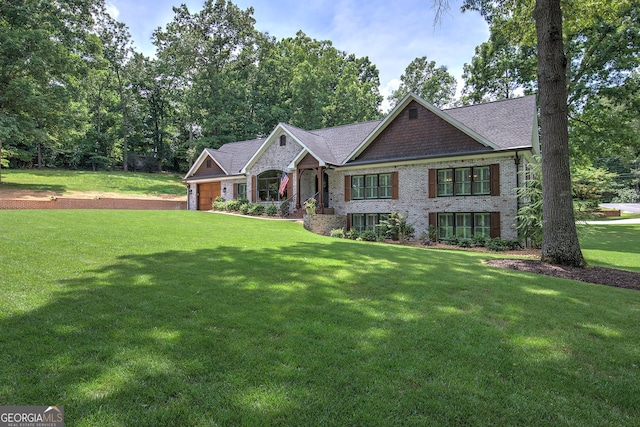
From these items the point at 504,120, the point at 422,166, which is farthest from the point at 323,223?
the point at 504,120

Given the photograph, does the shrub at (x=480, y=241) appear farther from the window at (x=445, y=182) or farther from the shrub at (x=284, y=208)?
the shrub at (x=284, y=208)

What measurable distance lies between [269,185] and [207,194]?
7275 mm

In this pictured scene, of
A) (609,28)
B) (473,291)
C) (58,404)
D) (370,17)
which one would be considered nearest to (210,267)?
(58,404)

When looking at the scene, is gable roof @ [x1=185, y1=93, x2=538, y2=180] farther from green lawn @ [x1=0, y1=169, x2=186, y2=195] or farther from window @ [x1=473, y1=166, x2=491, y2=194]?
green lawn @ [x1=0, y1=169, x2=186, y2=195]

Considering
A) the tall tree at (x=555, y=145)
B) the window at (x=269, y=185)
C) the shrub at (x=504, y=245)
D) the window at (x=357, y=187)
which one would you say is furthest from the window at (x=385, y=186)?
the tall tree at (x=555, y=145)

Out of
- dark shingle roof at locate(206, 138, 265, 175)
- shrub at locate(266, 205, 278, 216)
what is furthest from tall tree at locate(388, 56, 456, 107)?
shrub at locate(266, 205, 278, 216)

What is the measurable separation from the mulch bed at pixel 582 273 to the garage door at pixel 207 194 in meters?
22.7

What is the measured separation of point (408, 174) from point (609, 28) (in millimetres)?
17144

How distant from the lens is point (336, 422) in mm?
2311

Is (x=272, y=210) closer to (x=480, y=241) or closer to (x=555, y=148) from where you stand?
(x=480, y=241)

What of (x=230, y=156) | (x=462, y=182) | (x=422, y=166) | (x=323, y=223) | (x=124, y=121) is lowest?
(x=323, y=223)

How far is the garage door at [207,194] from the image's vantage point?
27303mm

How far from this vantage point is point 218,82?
40281 mm

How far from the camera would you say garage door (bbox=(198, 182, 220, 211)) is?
2730 cm
